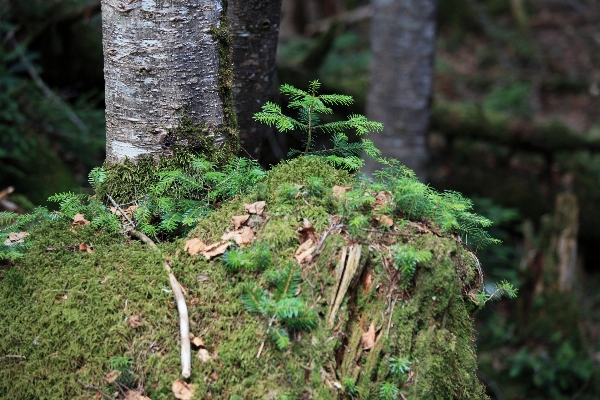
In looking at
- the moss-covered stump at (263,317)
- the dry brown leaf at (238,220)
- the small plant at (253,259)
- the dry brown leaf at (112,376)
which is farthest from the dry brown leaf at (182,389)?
the dry brown leaf at (238,220)

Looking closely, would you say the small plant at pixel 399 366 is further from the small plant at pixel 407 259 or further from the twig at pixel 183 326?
the twig at pixel 183 326

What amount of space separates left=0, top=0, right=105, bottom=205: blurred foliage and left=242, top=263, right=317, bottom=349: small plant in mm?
3206

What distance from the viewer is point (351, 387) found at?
209cm

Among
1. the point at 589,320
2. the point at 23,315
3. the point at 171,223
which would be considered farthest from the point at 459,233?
the point at 589,320

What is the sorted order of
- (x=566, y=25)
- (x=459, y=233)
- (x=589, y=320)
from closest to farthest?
(x=459, y=233) < (x=589, y=320) < (x=566, y=25)

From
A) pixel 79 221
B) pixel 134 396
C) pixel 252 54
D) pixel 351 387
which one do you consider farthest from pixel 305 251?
pixel 252 54

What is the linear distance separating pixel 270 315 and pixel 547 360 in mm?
5129

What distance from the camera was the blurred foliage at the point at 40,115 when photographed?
5.22 meters

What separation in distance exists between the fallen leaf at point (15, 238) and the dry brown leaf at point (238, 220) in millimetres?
1054

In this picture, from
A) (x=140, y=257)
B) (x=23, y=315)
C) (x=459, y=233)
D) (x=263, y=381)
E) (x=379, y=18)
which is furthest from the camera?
(x=379, y=18)

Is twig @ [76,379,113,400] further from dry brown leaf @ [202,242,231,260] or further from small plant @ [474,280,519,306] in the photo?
small plant @ [474,280,519,306]

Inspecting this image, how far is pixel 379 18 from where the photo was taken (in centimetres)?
643

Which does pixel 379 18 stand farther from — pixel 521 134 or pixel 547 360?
pixel 547 360

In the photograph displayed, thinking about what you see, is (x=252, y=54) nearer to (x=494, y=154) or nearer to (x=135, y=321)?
(x=135, y=321)
